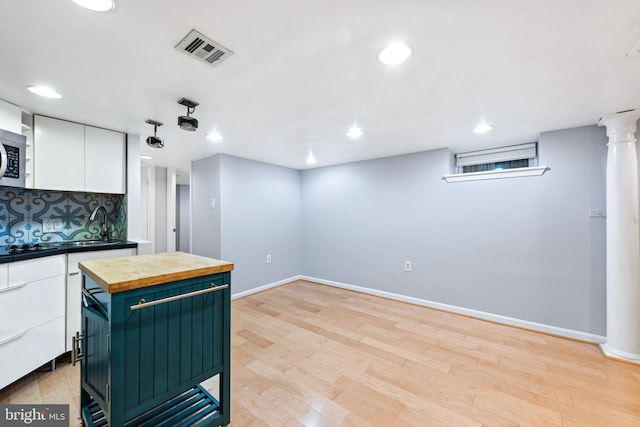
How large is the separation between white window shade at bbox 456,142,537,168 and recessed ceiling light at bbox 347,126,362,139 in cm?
171

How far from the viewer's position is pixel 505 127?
268 cm

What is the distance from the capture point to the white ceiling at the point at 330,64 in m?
1.18

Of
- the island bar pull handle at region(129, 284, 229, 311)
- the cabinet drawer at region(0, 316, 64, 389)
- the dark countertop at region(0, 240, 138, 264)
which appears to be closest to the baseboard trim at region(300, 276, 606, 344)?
the island bar pull handle at region(129, 284, 229, 311)

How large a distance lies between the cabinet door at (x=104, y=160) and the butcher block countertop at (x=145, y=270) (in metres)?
1.62

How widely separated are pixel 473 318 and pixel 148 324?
135 inches

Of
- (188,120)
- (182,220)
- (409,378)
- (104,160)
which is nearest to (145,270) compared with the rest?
(188,120)

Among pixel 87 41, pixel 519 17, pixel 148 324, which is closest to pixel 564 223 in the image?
pixel 519 17

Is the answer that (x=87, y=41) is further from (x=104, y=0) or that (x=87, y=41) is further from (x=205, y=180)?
(x=205, y=180)

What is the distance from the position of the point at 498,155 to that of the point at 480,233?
1075 mm

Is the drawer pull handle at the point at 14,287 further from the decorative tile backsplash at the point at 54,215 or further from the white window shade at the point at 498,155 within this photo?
Answer: the white window shade at the point at 498,155

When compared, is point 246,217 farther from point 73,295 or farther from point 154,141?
point 73,295

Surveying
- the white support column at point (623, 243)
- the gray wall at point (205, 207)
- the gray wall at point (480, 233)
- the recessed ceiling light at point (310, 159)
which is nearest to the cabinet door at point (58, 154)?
the gray wall at point (205, 207)

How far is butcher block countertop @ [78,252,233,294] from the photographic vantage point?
45.9 inches

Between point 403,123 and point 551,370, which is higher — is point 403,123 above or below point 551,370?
above
